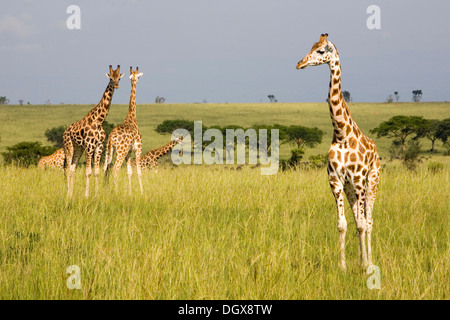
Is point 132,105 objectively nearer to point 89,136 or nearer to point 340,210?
point 89,136

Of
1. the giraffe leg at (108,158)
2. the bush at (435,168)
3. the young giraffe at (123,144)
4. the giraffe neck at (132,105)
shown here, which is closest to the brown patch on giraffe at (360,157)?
the young giraffe at (123,144)

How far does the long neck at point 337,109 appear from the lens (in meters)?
5.65

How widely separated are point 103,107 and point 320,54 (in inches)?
255

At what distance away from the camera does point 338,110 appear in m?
5.70

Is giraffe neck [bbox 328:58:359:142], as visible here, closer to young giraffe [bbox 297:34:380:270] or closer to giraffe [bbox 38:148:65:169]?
young giraffe [bbox 297:34:380:270]

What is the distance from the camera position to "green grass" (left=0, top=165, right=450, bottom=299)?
4.63 m

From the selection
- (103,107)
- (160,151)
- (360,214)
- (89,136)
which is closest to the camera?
(360,214)

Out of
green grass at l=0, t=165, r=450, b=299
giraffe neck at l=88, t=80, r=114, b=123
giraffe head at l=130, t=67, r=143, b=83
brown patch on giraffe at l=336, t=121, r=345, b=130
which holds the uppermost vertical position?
giraffe head at l=130, t=67, r=143, b=83

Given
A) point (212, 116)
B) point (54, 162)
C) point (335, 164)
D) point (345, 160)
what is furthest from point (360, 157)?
point (212, 116)

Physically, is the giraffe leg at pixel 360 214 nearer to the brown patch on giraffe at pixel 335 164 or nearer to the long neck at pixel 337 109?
the brown patch on giraffe at pixel 335 164

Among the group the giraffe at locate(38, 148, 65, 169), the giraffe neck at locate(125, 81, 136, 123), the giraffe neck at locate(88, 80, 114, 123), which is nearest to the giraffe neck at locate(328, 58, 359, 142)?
the giraffe neck at locate(88, 80, 114, 123)

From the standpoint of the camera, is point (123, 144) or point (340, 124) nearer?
point (340, 124)
